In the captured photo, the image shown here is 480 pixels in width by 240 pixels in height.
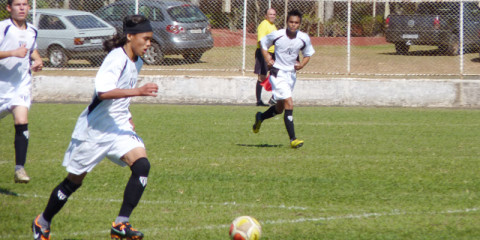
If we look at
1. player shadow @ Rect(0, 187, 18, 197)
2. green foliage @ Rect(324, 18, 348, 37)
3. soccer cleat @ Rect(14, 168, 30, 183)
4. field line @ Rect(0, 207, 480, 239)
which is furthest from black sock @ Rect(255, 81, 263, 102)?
field line @ Rect(0, 207, 480, 239)

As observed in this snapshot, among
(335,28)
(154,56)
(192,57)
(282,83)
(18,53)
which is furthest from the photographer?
(335,28)

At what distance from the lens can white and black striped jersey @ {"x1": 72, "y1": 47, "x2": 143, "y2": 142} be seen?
5.86 meters

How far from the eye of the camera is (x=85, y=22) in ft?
67.5

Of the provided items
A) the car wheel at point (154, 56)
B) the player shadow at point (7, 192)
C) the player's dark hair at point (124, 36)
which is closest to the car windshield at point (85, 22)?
the car wheel at point (154, 56)

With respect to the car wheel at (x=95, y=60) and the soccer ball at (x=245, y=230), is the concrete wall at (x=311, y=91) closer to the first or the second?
the car wheel at (x=95, y=60)

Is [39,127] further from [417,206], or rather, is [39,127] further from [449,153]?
[417,206]

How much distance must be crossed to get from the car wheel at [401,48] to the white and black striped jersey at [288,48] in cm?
1050

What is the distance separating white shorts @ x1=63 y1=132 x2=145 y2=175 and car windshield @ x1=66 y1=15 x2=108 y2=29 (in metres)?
14.9

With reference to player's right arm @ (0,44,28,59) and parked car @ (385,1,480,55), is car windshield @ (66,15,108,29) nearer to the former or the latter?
parked car @ (385,1,480,55)

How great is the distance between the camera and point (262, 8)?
67.2 feet

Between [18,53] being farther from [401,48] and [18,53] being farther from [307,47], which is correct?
[401,48]

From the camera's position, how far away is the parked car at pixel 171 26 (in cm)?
1975

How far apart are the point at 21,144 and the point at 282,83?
4.38 m

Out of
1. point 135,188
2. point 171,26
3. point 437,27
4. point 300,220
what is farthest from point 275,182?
point 437,27
